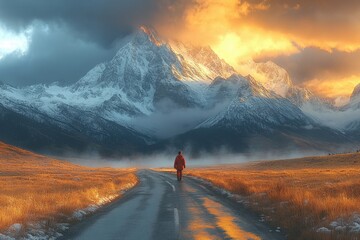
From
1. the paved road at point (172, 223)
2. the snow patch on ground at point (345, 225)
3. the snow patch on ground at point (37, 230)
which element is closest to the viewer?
the snow patch on ground at point (345, 225)

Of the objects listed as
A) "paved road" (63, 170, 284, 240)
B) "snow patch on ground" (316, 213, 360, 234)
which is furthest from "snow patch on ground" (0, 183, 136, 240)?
"snow patch on ground" (316, 213, 360, 234)

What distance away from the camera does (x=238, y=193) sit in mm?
32812

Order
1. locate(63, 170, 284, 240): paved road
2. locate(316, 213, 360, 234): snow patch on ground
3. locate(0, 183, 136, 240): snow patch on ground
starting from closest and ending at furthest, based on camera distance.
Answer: locate(316, 213, 360, 234): snow patch on ground, locate(0, 183, 136, 240): snow patch on ground, locate(63, 170, 284, 240): paved road

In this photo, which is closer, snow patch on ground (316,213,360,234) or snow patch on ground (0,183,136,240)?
snow patch on ground (316,213,360,234)

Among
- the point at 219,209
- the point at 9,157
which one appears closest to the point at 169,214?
the point at 219,209

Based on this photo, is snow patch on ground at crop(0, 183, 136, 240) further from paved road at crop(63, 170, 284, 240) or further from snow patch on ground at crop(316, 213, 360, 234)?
snow patch on ground at crop(316, 213, 360, 234)

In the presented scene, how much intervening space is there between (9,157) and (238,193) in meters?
138

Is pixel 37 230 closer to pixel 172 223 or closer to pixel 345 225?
pixel 172 223

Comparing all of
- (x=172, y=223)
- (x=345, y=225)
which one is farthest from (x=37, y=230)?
(x=345, y=225)

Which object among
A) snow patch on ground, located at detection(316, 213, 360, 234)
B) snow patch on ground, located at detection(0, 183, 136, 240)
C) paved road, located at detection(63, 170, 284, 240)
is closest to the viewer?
snow patch on ground, located at detection(316, 213, 360, 234)

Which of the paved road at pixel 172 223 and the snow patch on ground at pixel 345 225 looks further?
the paved road at pixel 172 223

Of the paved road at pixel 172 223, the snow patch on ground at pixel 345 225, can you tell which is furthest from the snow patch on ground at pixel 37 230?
the snow patch on ground at pixel 345 225

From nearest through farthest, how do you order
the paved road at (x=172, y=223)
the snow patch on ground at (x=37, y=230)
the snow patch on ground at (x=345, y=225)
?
the snow patch on ground at (x=345, y=225) < the snow patch on ground at (x=37, y=230) < the paved road at (x=172, y=223)

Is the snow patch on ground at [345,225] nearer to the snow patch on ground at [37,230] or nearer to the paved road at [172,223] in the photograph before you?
the paved road at [172,223]
